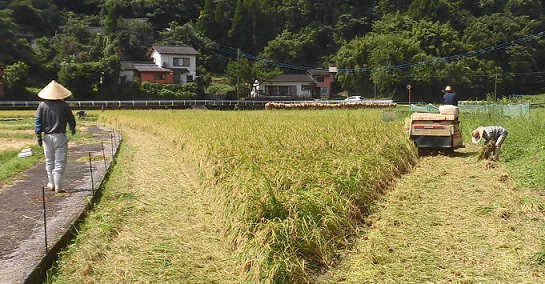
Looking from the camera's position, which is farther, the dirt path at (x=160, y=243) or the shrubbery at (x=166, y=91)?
the shrubbery at (x=166, y=91)

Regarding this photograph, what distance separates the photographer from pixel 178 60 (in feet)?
148

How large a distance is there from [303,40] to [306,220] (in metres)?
50.7

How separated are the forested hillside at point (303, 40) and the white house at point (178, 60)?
3494mm

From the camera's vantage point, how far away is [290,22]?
5712cm

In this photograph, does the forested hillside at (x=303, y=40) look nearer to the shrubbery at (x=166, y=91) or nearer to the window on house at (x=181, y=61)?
the shrubbery at (x=166, y=91)

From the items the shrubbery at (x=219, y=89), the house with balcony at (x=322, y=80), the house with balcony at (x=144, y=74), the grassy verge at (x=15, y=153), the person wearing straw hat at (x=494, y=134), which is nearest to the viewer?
the grassy verge at (x=15, y=153)

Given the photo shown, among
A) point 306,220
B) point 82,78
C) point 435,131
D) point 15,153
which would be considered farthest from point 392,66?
point 306,220

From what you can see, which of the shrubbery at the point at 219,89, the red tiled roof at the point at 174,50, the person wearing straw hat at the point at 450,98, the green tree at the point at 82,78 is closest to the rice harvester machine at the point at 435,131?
the person wearing straw hat at the point at 450,98

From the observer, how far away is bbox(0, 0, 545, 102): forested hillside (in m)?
41.2

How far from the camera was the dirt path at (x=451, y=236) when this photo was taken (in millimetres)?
3590

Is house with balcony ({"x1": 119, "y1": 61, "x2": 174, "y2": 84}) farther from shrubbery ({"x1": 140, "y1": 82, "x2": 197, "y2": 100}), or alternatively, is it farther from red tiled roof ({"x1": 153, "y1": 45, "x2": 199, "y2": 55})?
red tiled roof ({"x1": 153, "y1": 45, "x2": 199, "y2": 55})

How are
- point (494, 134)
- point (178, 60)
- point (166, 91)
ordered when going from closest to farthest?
point (494, 134) < point (166, 91) < point (178, 60)

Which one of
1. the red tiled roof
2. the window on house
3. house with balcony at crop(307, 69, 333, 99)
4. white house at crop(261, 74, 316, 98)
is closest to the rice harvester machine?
white house at crop(261, 74, 316, 98)

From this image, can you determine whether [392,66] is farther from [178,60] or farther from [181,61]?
[178,60]
